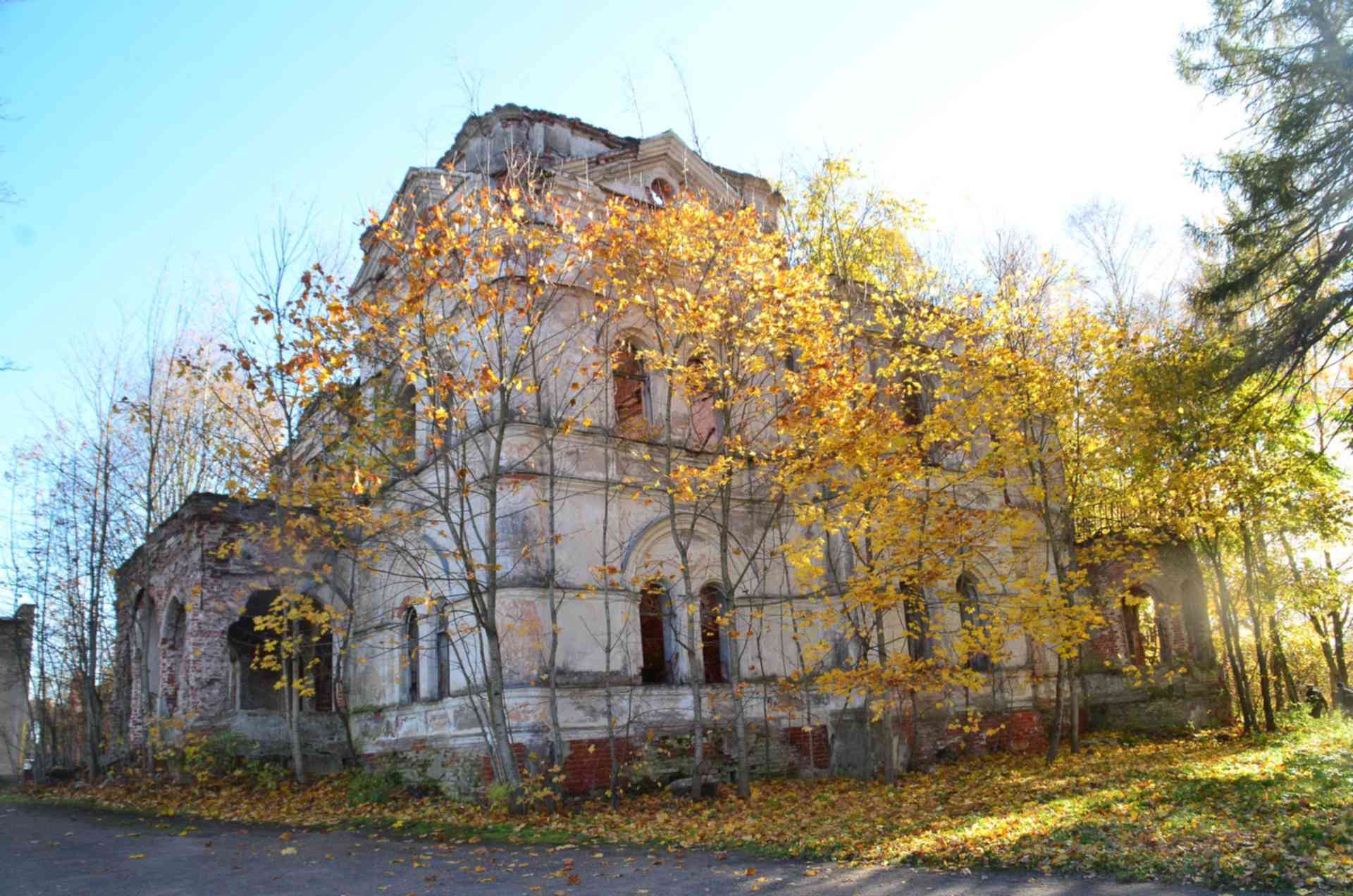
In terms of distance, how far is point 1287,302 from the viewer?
1037cm

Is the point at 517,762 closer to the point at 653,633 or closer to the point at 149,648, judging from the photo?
the point at 653,633

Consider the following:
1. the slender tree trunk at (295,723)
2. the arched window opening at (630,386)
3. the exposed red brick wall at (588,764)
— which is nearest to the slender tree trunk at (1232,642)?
the arched window opening at (630,386)

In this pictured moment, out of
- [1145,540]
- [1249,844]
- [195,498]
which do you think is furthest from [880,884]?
[195,498]

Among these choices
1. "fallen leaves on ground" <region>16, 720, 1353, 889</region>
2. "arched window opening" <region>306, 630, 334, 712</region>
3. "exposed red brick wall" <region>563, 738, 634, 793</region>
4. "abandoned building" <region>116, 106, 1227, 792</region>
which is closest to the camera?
"fallen leaves on ground" <region>16, 720, 1353, 889</region>

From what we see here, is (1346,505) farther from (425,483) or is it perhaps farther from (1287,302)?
(425,483)

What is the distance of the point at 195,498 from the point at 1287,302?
1646 cm

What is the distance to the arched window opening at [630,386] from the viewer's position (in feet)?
50.1

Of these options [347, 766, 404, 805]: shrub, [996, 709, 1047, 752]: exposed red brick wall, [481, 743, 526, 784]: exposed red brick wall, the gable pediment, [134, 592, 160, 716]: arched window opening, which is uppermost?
the gable pediment

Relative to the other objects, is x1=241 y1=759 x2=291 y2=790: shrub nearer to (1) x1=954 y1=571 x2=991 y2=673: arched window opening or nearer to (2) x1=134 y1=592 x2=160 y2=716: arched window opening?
(2) x1=134 y1=592 x2=160 y2=716: arched window opening

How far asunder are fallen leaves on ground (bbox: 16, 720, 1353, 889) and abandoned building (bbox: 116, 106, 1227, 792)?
1043 millimetres

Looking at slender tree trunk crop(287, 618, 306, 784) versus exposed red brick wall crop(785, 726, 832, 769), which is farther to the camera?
slender tree trunk crop(287, 618, 306, 784)

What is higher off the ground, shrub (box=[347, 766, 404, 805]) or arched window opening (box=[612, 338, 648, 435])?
arched window opening (box=[612, 338, 648, 435])

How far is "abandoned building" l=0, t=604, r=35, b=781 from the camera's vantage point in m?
24.3

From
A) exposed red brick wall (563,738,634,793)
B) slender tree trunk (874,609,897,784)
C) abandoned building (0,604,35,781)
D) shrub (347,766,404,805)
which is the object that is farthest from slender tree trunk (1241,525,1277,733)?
abandoned building (0,604,35,781)
